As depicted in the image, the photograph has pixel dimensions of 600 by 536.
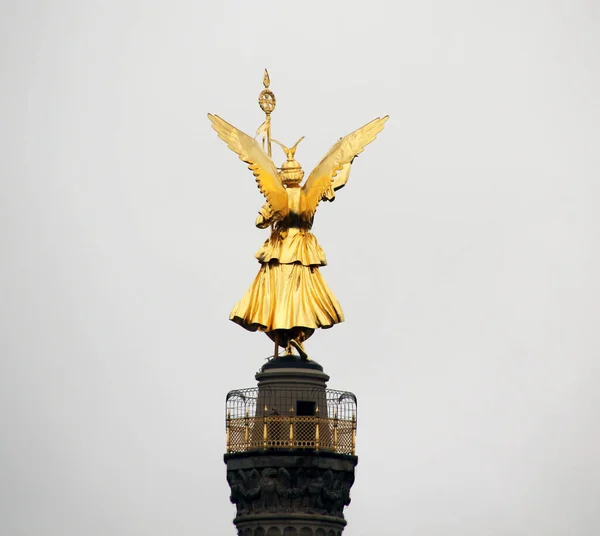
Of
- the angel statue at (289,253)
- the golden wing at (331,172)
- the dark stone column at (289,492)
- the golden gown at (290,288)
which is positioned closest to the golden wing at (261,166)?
the angel statue at (289,253)

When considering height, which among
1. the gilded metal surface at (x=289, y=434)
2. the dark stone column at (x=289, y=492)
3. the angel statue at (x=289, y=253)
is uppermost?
the angel statue at (x=289, y=253)

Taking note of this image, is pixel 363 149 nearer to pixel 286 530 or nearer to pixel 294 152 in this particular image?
pixel 294 152

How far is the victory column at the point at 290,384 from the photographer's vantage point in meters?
107

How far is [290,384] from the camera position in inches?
4245

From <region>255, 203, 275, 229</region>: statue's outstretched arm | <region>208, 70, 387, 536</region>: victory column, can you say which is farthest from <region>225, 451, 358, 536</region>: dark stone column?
<region>255, 203, 275, 229</region>: statue's outstretched arm

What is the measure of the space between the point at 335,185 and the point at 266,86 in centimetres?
A: 396

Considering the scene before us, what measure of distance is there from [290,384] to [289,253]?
159 inches

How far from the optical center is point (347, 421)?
108062 mm

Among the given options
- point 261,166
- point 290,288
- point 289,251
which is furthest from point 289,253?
point 261,166

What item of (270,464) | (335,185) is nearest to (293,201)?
(335,185)

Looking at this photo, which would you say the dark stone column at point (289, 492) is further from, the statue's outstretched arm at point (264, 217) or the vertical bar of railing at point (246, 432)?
the statue's outstretched arm at point (264, 217)

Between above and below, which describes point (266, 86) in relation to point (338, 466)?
above

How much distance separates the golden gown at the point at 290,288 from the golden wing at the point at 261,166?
34 centimetres

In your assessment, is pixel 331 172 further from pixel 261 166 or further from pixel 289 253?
pixel 289 253
